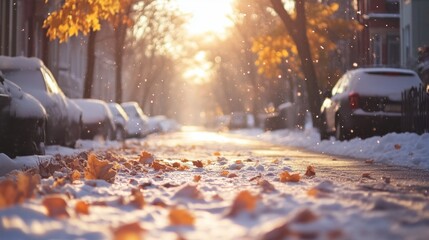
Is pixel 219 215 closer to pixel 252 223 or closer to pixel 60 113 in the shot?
pixel 252 223

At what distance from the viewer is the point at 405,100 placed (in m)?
17.0

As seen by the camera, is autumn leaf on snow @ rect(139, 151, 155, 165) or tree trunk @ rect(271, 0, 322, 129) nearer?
autumn leaf on snow @ rect(139, 151, 155, 165)

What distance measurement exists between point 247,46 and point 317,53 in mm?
17490

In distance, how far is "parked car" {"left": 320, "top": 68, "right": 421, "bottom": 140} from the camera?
17.5 metres

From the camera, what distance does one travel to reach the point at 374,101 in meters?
17.5

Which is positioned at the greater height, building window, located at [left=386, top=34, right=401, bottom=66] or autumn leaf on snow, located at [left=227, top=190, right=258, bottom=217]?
building window, located at [left=386, top=34, right=401, bottom=66]

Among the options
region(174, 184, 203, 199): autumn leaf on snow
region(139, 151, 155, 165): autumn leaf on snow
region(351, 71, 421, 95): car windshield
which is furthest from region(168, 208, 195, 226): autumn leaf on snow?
region(351, 71, 421, 95): car windshield

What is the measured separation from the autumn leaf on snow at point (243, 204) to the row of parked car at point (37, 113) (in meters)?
5.57

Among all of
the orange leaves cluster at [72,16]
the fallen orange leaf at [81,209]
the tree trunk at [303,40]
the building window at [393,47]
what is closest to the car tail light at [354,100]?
the tree trunk at [303,40]

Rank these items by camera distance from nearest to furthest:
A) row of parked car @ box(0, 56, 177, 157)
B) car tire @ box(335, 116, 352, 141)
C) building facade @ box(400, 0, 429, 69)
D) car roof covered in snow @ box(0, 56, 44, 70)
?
row of parked car @ box(0, 56, 177, 157)
car roof covered in snow @ box(0, 56, 44, 70)
car tire @ box(335, 116, 352, 141)
building facade @ box(400, 0, 429, 69)

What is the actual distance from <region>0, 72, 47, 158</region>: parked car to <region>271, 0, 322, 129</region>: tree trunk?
13322 mm

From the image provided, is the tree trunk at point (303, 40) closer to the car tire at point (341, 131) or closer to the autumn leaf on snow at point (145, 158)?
the car tire at point (341, 131)

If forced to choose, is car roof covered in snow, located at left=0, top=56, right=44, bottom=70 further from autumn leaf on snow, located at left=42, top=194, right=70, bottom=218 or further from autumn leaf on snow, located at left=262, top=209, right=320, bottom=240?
autumn leaf on snow, located at left=262, top=209, right=320, bottom=240

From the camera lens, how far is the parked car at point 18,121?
985cm
